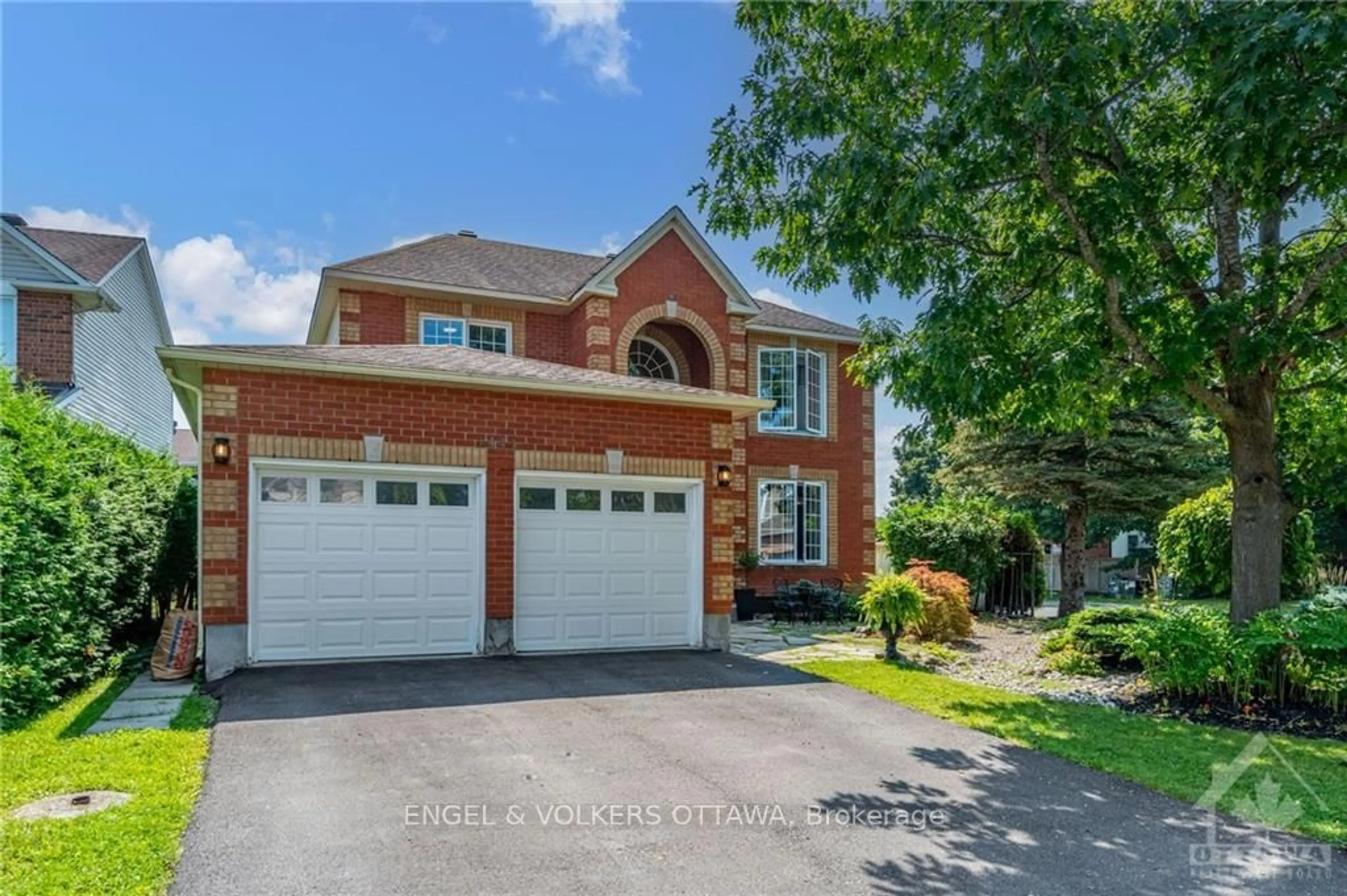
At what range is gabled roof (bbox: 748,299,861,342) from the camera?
1848cm

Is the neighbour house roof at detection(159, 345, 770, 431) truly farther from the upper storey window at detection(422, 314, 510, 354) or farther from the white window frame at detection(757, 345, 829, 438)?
the white window frame at detection(757, 345, 829, 438)

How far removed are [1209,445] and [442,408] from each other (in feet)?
54.0

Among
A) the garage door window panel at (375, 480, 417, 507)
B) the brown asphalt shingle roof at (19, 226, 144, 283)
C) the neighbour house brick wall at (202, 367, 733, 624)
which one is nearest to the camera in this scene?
the neighbour house brick wall at (202, 367, 733, 624)

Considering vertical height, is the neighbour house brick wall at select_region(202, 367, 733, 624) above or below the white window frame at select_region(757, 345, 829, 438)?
below

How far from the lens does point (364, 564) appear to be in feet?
31.4

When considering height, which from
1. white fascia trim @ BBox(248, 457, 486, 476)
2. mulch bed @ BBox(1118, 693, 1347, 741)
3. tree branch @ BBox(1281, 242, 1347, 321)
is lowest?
mulch bed @ BBox(1118, 693, 1347, 741)

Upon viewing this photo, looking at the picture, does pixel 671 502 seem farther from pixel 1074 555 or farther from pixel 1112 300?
pixel 1074 555

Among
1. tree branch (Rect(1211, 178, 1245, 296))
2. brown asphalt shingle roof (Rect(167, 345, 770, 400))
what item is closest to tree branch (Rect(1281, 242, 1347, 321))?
tree branch (Rect(1211, 178, 1245, 296))

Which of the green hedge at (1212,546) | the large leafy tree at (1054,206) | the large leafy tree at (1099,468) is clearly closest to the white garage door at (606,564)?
the large leafy tree at (1054,206)

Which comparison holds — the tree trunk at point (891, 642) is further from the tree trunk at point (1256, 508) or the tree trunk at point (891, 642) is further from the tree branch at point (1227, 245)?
the tree branch at point (1227, 245)

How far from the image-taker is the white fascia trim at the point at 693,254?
1602 centimetres

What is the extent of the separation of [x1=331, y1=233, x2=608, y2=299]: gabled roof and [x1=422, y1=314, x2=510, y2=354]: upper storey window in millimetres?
714

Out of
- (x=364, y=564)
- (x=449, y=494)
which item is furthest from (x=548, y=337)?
(x=364, y=564)

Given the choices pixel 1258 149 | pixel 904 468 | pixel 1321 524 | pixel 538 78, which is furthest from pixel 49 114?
pixel 904 468
